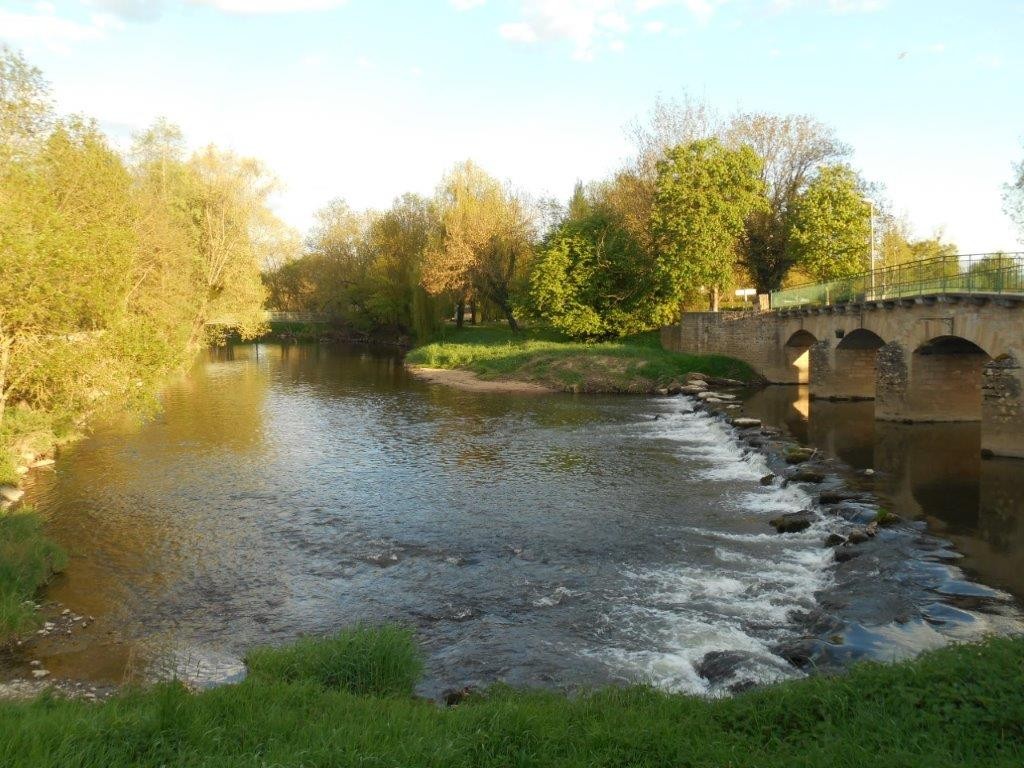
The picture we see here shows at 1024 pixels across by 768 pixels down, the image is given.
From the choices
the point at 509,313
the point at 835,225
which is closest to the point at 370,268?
the point at 509,313

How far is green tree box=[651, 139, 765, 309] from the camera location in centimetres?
4688

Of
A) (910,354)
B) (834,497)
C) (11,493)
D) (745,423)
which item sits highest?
(910,354)

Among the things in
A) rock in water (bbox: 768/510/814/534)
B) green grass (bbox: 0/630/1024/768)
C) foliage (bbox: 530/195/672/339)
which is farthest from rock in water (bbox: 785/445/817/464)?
foliage (bbox: 530/195/672/339)

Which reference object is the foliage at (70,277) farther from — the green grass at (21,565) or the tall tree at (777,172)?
the tall tree at (777,172)

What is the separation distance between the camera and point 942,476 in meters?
20.7

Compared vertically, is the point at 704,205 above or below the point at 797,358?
above

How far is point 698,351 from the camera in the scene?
4806cm

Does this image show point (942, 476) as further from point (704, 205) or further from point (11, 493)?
point (704, 205)

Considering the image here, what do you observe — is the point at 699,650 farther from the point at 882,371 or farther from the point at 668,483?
the point at 882,371

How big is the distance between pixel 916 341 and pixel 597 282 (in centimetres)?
2632

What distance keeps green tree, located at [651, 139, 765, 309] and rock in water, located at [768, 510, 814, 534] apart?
32791 millimetres

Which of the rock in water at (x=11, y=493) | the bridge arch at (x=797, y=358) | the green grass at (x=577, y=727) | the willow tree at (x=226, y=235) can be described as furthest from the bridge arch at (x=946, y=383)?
the willow tree at (x=226, y=235)

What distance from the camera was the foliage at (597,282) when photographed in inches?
1993

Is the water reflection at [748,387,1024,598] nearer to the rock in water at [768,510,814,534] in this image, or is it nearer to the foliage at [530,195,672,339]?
the rock in water at [768,510,814,534]
